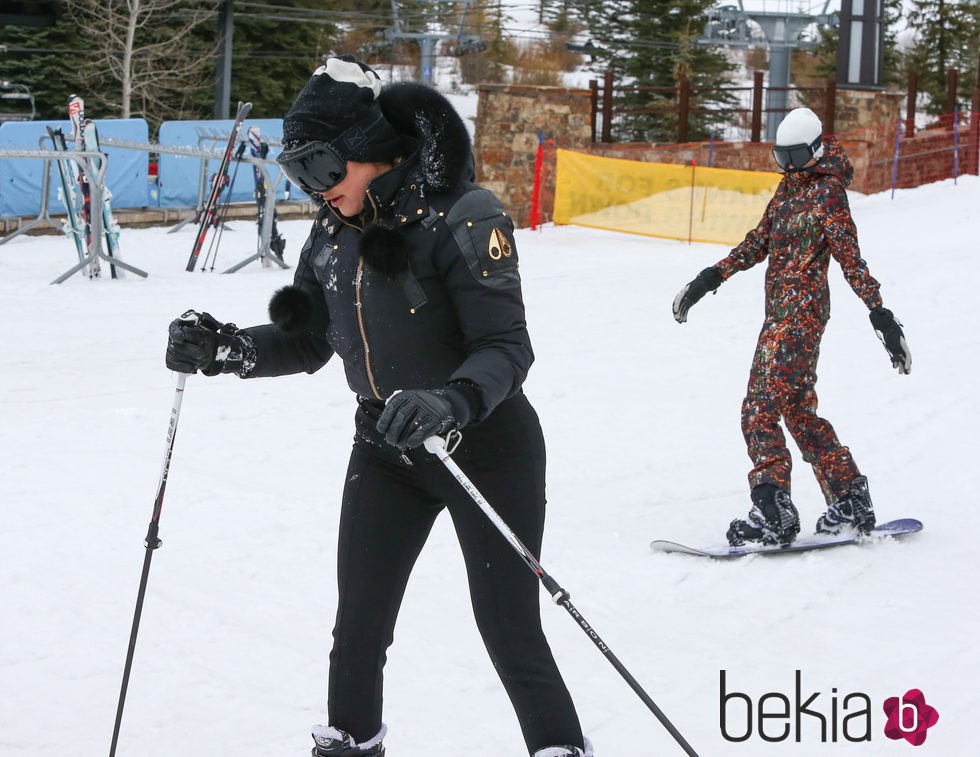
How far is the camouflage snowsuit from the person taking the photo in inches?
188

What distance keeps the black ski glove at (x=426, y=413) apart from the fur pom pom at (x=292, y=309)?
0.47m

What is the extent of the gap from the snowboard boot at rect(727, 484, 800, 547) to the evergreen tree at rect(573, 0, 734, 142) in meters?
28.1

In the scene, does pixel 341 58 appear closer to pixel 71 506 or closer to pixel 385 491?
pixel 385 491

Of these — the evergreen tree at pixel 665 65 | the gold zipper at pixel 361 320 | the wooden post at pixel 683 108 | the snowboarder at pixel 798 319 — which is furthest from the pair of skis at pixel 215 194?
the evergreen tree at pixel 665 65

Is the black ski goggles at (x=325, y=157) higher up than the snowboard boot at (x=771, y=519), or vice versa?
the black ski goggles at (x=325, y=157)

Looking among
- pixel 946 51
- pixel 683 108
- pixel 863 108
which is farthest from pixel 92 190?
pixel 946 51

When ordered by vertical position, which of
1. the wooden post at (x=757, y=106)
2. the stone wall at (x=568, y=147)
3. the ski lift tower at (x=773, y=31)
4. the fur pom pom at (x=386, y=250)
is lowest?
the fur pom pom at (x=386, y=250)

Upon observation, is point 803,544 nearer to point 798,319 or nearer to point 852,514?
point 852,514

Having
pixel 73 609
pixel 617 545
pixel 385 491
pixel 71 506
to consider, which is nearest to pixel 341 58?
pixel 385 491

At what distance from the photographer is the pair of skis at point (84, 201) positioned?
12.8m

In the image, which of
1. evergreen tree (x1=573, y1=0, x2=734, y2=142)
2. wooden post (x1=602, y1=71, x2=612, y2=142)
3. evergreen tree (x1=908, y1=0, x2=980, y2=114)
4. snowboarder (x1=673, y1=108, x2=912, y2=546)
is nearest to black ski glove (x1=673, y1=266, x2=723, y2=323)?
snowboarder (x1=673, y1=108, x2=912, y2=546)

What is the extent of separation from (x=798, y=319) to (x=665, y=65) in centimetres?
3270

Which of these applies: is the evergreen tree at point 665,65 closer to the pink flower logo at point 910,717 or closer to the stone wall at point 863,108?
the stone wall at point 863,108

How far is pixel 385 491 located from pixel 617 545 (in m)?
2.62
